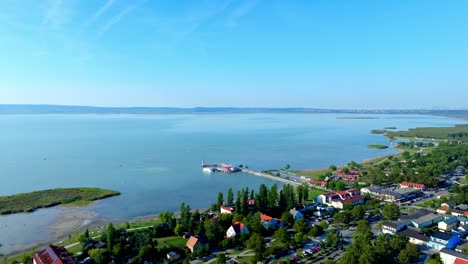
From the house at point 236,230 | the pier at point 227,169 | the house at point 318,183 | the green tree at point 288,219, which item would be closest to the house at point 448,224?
the green tree at point 288,219

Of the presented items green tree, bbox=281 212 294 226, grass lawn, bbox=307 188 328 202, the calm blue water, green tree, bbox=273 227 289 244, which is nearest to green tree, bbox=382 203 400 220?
green tree, bbox=281 212 294 226

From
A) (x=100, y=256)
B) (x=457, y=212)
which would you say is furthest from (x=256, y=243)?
(x=457, y=212)

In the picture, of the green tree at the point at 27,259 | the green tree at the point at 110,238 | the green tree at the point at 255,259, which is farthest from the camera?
the green tree at the point at 110,238

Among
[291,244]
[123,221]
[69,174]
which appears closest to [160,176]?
[69,174]

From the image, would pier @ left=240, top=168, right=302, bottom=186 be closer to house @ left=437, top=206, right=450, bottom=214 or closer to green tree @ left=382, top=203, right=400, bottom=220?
green tree @ left=382, top=203, right=400, bottom=220

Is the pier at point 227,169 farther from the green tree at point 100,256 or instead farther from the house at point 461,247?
the green tree at point 100,256
